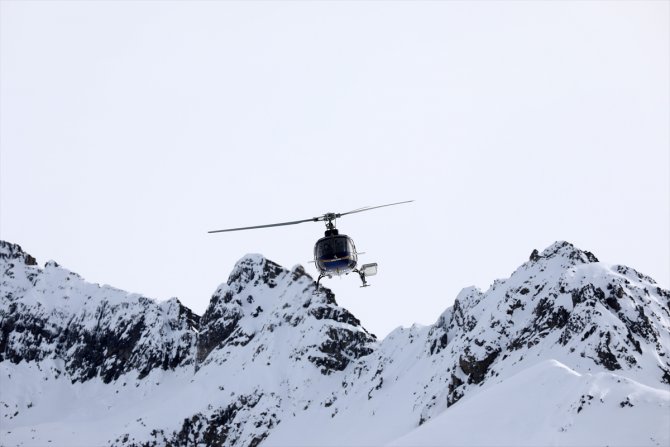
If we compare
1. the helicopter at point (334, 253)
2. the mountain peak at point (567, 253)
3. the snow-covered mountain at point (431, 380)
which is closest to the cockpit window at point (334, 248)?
the helicopter at point (334, 253)

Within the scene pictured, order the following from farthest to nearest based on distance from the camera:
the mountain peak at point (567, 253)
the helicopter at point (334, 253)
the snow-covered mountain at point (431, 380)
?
the mountain peak at point (567, 253)
the snow-covered mountain at point (431, 380)
the helicopter at point (334, 253)

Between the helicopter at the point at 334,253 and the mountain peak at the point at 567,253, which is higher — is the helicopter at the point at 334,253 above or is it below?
below

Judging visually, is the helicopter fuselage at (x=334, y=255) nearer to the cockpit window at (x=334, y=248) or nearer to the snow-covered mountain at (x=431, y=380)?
the cockpit window at (x=334, y=248)

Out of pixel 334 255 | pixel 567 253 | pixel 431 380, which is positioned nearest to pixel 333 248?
pixel 334 255

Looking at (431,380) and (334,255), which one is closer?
(334,255)

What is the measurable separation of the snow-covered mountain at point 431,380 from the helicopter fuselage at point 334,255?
21.1 metres

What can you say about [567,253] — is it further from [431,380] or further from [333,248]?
[333,248]

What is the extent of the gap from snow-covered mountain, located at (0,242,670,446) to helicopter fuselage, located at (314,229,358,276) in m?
21.1

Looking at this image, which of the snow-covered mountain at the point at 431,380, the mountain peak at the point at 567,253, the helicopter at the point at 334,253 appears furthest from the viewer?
the mountain peak at the point at 567,253

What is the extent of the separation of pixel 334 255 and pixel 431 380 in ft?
328

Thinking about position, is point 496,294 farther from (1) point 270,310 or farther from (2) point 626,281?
(1) point 270,310

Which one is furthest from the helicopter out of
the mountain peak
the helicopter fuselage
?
the mountain peak

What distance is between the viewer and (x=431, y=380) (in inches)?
6152

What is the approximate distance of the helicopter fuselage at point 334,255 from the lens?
60094mm
